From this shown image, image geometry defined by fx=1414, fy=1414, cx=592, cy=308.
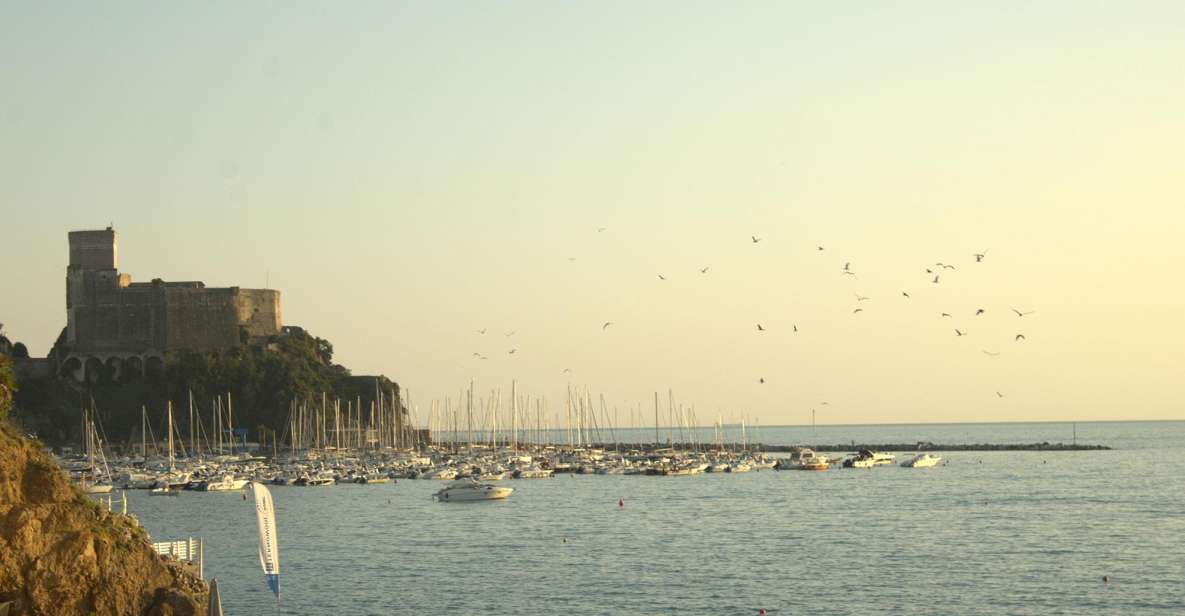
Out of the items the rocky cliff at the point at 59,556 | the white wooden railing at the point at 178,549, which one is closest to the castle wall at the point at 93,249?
the white wooden railing at the point at 178,549

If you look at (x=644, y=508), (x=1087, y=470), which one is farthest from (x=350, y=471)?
(x=1087, y=470)

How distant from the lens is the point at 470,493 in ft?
225

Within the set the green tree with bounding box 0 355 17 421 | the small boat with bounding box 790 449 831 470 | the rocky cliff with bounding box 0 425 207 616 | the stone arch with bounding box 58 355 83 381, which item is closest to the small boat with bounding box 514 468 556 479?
the small boat with bounding box 790 449 831 470

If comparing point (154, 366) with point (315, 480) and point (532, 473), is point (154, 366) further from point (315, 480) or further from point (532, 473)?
point (532, 473)

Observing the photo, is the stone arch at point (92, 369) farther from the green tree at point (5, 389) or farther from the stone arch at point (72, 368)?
the green tree at point (5, 389)

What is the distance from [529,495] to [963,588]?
38.8 metres

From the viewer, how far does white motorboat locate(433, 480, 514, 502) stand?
68375 mm

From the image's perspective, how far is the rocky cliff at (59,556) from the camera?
21.0m

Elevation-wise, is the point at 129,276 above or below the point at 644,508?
above

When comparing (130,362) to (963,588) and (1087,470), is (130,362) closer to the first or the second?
(1087,470)

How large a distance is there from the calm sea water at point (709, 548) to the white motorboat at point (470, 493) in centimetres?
82

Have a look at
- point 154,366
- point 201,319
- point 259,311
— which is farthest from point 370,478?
point 259,311

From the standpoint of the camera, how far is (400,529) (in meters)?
54.6

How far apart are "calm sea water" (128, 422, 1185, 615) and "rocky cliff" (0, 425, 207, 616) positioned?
1015 centimetres
